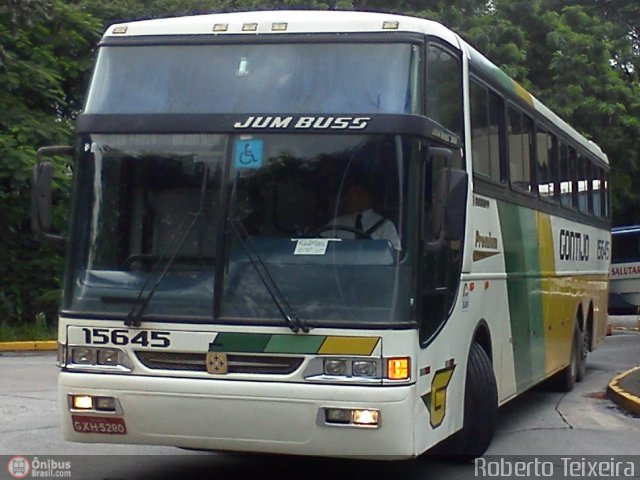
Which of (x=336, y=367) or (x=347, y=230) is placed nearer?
(x=336, y=367)

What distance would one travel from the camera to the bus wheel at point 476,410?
9.34m

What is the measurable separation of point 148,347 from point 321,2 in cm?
2156

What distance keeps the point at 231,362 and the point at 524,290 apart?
4.78m

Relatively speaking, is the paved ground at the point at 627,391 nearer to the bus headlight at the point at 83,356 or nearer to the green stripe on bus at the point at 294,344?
the green stripe on bus at the point at 294,344

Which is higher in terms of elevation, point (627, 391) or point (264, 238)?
point (264, 238)

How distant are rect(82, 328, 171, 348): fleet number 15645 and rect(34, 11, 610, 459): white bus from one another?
10mm

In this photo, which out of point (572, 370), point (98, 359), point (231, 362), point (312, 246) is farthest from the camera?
point (572, 370)

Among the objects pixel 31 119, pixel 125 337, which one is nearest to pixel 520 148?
pixel 125 337

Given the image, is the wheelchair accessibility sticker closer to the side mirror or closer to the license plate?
the side mirror

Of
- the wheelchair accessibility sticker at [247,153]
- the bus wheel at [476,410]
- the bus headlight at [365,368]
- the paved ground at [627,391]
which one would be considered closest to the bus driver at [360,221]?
the wheelchair accessibility sticker at [247,153]

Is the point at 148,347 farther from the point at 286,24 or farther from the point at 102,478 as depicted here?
the point at 286,24

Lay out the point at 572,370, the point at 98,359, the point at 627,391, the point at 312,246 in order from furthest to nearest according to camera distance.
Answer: the point at 572,370
the point at 627,391
the point at 98,359
the point at 312,246

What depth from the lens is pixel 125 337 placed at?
7.73m

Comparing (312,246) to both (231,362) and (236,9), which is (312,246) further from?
(236,9)
